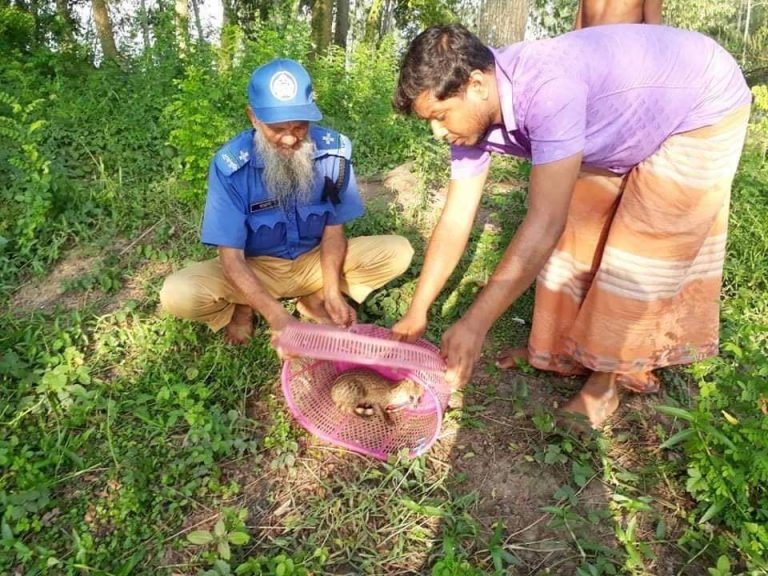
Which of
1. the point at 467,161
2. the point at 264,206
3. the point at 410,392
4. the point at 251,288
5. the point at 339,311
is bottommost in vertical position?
the point at 410,392

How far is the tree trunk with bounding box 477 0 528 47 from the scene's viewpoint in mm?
6926

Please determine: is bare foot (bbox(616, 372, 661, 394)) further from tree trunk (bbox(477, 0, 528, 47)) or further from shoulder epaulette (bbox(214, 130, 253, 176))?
→ tree trunk (bbox(477, 0, 528, 47))

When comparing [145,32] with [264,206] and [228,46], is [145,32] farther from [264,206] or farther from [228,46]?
[264,206]

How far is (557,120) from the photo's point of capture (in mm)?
1796

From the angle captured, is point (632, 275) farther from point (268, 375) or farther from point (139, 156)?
point (139, 156)

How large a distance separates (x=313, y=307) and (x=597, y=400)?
1.69 meters

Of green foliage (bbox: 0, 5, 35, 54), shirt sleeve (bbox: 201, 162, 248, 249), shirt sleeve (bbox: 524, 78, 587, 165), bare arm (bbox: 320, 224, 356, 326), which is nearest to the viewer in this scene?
shirt sleeve (bbox: 524, 78, 587, 165)

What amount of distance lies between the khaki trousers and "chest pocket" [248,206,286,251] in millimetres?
113

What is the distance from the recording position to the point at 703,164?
2225 millimetres

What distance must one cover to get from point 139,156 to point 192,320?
2.32 m

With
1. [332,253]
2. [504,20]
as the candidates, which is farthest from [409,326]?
[504,20]

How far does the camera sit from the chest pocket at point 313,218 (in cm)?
302

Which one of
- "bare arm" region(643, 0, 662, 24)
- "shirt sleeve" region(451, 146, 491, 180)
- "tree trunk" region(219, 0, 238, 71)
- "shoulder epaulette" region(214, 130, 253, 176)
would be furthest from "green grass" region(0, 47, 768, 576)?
"tree trunk" region(219, 0, 238, 71)

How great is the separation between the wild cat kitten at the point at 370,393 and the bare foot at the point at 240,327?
81 centimetres
